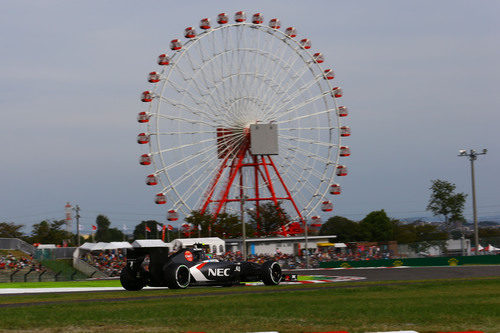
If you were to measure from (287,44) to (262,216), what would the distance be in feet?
111

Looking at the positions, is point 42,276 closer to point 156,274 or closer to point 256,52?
point 156,274

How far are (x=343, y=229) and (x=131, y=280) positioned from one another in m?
136

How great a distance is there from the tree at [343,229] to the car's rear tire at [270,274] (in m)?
125

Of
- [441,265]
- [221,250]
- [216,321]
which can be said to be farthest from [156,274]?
[221,250]

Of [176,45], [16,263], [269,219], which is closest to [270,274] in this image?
[16,263]

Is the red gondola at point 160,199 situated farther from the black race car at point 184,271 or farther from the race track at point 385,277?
the black race car at point 184,271

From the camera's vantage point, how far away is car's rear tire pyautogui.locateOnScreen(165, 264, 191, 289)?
27016 millimetres

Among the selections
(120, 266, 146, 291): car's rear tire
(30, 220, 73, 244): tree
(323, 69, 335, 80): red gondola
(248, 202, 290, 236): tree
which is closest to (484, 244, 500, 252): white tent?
(323, 69, 335, 80): red gondola

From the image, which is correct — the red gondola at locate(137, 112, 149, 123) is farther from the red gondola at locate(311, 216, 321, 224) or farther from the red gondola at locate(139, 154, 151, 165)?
the red gondola at locate(311, 216, 321, 224)

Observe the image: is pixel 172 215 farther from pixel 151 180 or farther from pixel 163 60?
pixel 163 60

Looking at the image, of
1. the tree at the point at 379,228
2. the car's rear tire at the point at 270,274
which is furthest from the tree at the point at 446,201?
the car's rear tire at the point at 270,274

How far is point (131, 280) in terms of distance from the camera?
2802cm

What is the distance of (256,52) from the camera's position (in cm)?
7169

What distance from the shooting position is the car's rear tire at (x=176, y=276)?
88.6 ft
